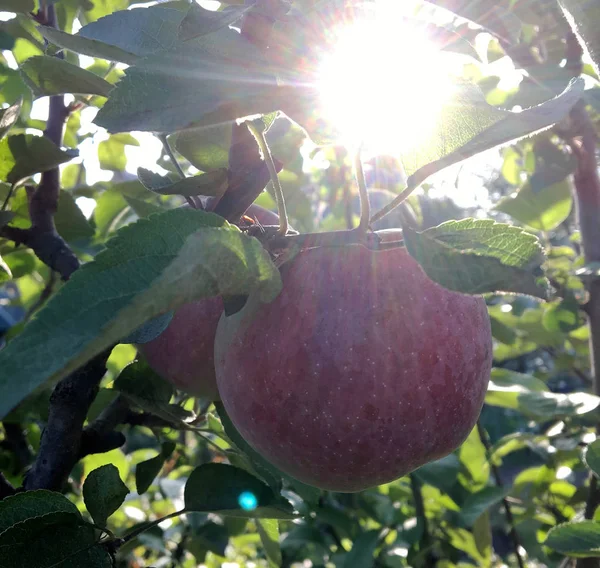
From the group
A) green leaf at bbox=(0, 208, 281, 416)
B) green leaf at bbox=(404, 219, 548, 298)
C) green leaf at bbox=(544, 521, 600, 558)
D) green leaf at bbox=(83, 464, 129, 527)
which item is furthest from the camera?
green leaf at bbox=(544, 521, 600, 558)

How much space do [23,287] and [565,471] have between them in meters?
1.46

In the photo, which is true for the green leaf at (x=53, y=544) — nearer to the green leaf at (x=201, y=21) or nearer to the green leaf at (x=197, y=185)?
the green leaf at (x=197, y=185)

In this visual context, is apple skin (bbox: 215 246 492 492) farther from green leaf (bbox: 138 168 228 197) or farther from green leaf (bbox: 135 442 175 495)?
green leaf (bbox: 135 442 175 495)

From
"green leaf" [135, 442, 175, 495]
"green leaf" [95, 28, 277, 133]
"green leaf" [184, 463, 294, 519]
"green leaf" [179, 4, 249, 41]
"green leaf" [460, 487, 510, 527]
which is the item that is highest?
"green leaf" [179, 4, 249, 41]

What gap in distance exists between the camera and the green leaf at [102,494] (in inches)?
26.4

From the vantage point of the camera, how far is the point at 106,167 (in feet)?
4.51

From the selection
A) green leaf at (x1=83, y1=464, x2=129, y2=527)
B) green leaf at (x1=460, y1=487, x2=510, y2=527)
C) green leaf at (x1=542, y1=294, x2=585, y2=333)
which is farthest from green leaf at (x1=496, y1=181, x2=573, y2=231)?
green leaf at (x1=83, y1=464, x2=129, y2=527)

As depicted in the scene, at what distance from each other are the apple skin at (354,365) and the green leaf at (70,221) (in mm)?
573

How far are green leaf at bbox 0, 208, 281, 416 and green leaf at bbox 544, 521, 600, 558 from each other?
0.64 metres

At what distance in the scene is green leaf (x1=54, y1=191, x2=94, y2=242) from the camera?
3.32 feet

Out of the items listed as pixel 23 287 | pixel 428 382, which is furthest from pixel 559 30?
pixel 23 287

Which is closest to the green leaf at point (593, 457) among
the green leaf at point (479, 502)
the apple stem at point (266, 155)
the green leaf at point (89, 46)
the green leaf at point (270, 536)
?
the green leaf at point (479, 502)

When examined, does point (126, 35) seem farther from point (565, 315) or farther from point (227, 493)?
point (565, 315)

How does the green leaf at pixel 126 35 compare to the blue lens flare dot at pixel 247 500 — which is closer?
the green leaf at pixel 126 35
